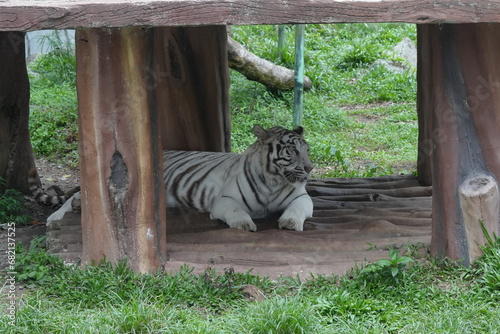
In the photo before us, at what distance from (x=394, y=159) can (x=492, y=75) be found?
390cm

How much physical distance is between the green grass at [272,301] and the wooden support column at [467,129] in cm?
15

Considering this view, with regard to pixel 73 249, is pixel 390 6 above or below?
above

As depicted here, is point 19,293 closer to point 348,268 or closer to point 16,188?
point 348,268

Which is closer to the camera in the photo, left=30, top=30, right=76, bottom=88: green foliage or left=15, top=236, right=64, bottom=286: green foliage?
left=15, top=236, right=64, bottom=286: green foliage

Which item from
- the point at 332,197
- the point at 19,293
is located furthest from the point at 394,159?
the point at 19,293

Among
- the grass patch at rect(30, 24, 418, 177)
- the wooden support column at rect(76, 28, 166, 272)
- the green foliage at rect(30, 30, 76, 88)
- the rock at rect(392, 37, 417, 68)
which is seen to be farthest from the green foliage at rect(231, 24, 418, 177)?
the wooden support column at rect(76, 28, 166, 272)

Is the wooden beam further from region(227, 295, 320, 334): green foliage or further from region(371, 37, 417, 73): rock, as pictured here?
region(371, 37, 417, 73): rock

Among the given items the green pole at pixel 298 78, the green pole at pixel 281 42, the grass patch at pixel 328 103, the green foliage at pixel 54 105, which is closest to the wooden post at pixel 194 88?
the grass patch at pixel 328 103

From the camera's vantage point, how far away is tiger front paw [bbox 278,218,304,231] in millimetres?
4891

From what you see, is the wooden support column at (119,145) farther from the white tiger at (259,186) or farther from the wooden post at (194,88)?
the wooden post at (194,88)

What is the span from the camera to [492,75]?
3.77m

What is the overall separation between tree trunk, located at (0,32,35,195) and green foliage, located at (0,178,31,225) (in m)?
0.12

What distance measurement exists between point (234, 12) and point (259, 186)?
225cm

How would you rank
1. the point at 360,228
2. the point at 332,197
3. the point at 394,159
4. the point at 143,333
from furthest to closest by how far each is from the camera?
the point at 394,159 < the point at 332,197 < the point at 360,228 < the point at 143,333
